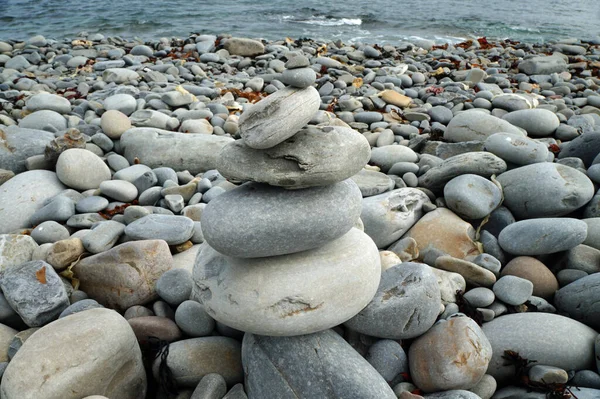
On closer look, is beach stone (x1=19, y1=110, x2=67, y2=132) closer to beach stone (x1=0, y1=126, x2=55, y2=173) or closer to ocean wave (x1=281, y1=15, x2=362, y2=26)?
beach stone (x1=0, y1=126, x2=55, y2=173)

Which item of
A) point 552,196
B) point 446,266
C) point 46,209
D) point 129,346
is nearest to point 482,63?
point 552,196

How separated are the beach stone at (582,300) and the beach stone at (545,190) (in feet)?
3.24

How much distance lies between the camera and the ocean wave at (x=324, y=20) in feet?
61.7

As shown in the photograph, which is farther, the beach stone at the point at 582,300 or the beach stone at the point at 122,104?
the beach stone at the point at 122,104

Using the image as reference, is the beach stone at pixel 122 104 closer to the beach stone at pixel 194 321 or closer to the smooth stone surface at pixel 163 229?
the smooth stone surface at pixel 163 229

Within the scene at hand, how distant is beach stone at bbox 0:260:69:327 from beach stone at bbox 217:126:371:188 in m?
1.52

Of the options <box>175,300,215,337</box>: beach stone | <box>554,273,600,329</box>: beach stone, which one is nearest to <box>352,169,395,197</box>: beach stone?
<box>554,273,600,329</box>: beach stone

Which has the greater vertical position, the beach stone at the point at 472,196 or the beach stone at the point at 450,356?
the beach stone at the point at 472,196

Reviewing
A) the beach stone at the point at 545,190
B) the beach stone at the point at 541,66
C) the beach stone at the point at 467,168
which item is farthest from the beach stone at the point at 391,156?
the beach stone at the point at 541,66

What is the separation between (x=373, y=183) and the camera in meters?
4.79

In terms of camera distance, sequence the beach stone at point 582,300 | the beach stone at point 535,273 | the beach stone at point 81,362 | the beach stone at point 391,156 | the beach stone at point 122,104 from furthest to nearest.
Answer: the beach stone at point 122,104 → the beach stone at point 391,156 → the beach stone at point 535,273 → the beach stone at point 582,300 → the beach stone at point 81,362

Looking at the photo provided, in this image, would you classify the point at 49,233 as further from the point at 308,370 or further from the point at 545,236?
the point at 545,236

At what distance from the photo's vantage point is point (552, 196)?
434 centimetres

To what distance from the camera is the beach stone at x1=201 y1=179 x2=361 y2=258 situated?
2.55 meters
